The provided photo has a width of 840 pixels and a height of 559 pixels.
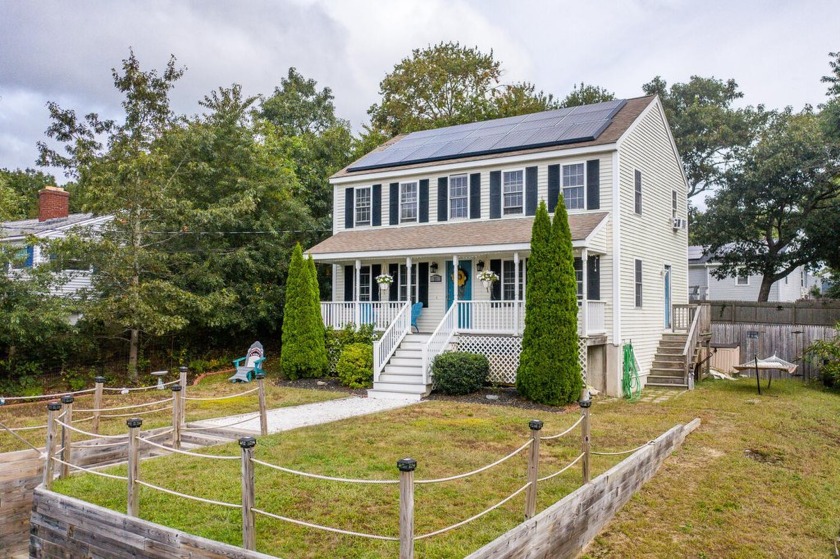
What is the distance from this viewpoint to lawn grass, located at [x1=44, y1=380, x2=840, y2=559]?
221 inches

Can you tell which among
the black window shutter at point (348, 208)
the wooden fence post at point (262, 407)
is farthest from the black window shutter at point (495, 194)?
the wooden fence post at point (262, 407)

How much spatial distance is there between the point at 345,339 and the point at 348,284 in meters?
2.87

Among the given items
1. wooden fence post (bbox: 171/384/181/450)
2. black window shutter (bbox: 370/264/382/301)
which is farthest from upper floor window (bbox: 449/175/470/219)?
wooden fence post (bbox: 171/384/181/450)

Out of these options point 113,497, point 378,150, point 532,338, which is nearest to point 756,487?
point 532,338

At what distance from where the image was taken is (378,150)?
21531 millimetres

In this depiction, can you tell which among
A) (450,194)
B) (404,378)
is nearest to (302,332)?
(404,378)

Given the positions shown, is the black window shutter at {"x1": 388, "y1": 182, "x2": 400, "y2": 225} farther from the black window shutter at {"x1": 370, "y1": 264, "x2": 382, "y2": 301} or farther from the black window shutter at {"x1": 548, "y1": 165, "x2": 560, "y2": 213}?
the black window shutter at {"x1": 548, "y1": 165, "x2": 560, "y2": 213}

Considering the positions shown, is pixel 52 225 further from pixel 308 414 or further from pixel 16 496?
pixel 16 496

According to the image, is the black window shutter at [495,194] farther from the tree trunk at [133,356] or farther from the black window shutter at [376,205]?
the tree trunk at [133,356]

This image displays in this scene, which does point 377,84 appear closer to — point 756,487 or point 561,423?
point 561,423

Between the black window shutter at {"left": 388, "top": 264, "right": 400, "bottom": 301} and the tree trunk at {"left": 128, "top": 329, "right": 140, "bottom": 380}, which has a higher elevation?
the black window shutter at {"left": 388, "top": 264, "right": 400, "bottom": 301}

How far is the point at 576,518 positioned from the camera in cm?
565

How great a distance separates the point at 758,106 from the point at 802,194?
544 inches

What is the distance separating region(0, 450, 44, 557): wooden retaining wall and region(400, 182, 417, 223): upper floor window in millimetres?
12457
